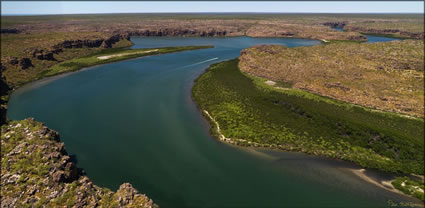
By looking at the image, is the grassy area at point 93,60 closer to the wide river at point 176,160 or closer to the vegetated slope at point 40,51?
the vegetated slope at point 40,51

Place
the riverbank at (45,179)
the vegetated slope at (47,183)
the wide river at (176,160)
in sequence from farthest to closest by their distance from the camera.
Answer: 1. the wide river at (176,160)
2. the riverbank at (45,179)
3. the vegetated slope at (47,183)

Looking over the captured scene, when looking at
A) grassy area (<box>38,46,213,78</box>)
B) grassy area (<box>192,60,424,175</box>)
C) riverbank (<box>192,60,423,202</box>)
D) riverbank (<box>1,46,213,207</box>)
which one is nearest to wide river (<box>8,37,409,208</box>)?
riverbank (<box>192,60,423,202</box>)

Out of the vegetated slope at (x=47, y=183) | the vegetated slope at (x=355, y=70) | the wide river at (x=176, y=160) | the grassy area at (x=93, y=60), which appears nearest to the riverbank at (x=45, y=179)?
the vegetated slope at (x=47, y=183)

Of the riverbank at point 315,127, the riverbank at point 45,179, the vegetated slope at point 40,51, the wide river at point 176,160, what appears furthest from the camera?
the vegetated slope at point 40,51

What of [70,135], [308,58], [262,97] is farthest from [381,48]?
[70,135]

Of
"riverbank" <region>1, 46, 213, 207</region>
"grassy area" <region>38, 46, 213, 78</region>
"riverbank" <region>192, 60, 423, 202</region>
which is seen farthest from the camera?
"grassy area" <region>38, 46, 213, 78</region>

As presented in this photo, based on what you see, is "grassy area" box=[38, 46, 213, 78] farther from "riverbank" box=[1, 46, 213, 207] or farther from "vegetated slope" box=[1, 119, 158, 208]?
"vegetated slope" box=[1, 119, 158, 208]
